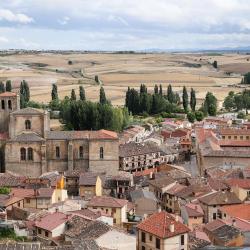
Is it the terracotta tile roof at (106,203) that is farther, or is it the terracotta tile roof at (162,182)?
the terracotta tile roof at (162,182)

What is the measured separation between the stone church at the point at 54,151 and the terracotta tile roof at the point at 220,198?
588 inches

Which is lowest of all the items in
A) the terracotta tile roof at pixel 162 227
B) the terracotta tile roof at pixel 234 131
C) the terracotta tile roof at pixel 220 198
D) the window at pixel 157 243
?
the terracotta tile roof at pixel 220 198

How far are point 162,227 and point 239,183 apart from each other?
19.3 m

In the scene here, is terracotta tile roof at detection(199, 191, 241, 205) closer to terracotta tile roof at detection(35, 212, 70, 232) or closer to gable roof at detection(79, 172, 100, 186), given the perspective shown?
gable roof at detection(79, 172, 100, 186)

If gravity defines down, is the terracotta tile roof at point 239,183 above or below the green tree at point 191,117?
above

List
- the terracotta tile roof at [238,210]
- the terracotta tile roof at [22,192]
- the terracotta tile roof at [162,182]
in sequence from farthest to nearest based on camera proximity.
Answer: the terracotta tile roof at [162,182], the terracotta tile roof at [22,192], the terracotta tile roof at [238,210]

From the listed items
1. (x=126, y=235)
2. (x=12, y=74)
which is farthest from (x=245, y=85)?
(x=126, y=235)

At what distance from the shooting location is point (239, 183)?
48469 mm

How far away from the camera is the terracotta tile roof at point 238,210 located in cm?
4086

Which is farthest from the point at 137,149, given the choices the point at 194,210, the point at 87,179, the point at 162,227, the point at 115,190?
the point at 162,227

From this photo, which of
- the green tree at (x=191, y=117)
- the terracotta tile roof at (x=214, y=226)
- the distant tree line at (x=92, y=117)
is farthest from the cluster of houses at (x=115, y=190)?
the green tree at (x=191, y=117)

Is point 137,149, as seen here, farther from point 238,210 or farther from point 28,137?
point 238,210

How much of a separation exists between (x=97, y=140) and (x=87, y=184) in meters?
9.06

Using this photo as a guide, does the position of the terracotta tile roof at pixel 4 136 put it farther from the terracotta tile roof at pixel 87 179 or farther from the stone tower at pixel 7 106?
the terracotta tile roof at pixel 87 179
